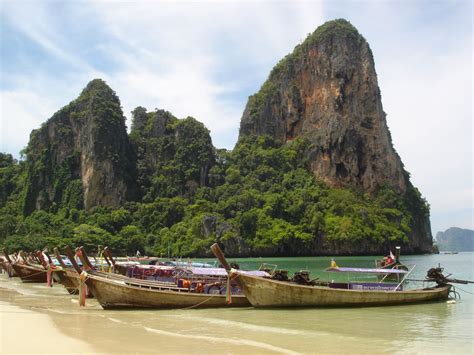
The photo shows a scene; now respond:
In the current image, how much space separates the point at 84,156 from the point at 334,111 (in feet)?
148

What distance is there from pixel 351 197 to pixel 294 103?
24546mm

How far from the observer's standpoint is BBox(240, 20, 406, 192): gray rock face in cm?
9231

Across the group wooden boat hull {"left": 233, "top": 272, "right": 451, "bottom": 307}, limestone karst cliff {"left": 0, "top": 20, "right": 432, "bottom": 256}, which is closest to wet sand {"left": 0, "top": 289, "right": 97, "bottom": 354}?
wooden boat hull {"left": 233, "top": 272, "right": 451, "bottom": 307}

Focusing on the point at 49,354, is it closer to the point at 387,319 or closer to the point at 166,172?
the point at 387,319

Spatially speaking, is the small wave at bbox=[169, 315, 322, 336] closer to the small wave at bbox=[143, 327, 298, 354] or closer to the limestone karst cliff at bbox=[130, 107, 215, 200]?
the small wave at bbox=[143, 327, 298, 354]

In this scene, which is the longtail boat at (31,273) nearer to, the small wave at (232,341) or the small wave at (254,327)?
the small wave at (254,327)

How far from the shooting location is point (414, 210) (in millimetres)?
98562

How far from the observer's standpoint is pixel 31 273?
1308 inches

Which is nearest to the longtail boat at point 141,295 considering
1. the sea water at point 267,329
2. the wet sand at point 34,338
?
the sea water at point 267,329

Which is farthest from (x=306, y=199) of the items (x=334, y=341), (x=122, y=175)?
(x=334, y=341)

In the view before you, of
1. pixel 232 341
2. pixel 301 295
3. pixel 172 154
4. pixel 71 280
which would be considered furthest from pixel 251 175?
pixel 232 341

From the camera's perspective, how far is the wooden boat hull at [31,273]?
32597 mm

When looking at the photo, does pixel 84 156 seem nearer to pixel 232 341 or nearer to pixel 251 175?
pixel 251 175

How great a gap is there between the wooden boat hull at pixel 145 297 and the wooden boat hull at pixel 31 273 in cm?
1605
